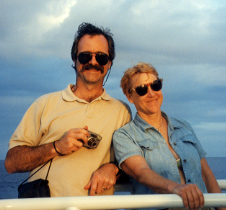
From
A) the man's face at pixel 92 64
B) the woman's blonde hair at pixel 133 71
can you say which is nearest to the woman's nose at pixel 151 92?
the woman's blonde hair at pixel 133 71

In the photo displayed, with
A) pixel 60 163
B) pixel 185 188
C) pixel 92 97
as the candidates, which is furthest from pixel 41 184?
pixel 185 188

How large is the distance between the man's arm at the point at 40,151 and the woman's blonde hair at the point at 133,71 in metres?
0.75

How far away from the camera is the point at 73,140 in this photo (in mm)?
2770

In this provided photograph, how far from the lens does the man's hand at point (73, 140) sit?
9.05 ft

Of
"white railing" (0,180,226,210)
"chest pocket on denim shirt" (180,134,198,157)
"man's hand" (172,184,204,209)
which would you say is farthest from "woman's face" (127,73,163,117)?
"white railing" (0,180,226,210)

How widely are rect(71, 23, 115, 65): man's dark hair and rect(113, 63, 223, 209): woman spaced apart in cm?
65

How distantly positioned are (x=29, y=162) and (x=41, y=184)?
10.7 inches

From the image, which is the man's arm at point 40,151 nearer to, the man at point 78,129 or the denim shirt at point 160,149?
the man at point 78,129

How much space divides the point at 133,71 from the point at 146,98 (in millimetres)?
326

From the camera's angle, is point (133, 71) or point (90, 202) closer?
point (90, 202)

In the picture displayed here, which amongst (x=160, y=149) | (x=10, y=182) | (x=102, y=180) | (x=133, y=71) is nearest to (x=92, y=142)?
(x=102, y=180)

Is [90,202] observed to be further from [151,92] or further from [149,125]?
[151,92]

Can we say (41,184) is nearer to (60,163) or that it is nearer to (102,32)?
(60,163)

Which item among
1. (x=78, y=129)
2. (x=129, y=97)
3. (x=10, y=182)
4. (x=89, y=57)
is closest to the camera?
(x=78, y=129)
